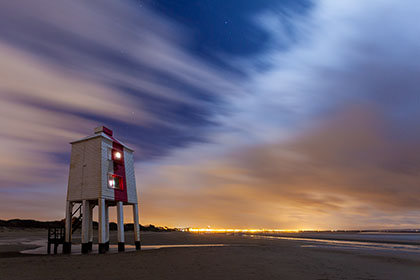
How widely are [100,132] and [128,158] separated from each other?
13.6 ft

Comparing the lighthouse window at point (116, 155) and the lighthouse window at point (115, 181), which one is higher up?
the lighthouse window at point (116, 155)

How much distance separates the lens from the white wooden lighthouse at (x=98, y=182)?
89.8 feet

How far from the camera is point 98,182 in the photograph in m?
27.4

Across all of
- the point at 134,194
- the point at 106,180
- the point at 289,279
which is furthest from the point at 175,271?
the point at 134,194

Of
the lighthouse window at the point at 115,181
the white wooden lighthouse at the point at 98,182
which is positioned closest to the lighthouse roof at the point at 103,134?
the white wooden lighthouse at the point at 98,182

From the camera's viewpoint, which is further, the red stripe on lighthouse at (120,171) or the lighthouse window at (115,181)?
the red stripe on lighthouse at (120,171)

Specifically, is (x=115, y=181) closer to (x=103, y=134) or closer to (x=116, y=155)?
(x=116, y=155)

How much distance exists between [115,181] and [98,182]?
2.57m

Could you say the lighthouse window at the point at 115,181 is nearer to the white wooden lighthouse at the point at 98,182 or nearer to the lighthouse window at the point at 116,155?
the white wooden lighthouse at the point at 98,182

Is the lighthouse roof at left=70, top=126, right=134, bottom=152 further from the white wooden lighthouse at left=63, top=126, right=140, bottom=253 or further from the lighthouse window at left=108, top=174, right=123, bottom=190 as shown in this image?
the lighthouse window at left=108, top=174, right=123, bottom=190

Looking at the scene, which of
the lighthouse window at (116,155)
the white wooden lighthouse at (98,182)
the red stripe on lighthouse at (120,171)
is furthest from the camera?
the lighthouse window at (116,155)

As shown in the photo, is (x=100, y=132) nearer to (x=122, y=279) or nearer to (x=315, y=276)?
(x=122, y=279)

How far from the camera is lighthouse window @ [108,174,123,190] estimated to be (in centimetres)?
2846

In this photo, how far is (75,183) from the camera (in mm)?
28797
